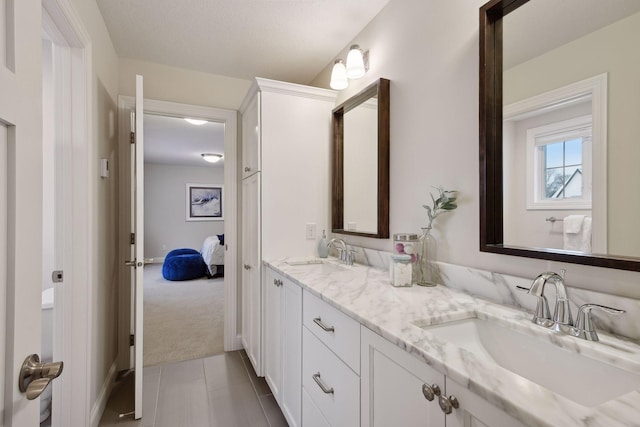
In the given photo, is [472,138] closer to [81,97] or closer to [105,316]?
[81,97]

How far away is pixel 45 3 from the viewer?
125 cm

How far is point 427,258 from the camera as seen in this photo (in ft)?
4.91

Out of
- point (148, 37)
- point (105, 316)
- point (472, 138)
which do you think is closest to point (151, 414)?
point (105, 316)

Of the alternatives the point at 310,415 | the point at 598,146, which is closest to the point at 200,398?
the point at 310,415

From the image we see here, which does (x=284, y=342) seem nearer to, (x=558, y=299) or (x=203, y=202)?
(x=558, y=299)

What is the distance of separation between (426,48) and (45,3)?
167 centimetres

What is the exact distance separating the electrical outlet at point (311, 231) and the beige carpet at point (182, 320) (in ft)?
4.72

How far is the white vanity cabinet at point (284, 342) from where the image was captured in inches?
60.7

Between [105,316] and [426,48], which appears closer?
[426,48]

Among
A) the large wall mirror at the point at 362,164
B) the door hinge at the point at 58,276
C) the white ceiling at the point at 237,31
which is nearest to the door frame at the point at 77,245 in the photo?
the door hinge at the point at 58,276

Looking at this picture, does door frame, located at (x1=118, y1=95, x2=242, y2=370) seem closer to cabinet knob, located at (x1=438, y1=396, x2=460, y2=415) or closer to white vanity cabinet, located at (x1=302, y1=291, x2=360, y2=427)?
white vanity cabinet, located at (x1=302, y1=291, x2=360, y2=427)

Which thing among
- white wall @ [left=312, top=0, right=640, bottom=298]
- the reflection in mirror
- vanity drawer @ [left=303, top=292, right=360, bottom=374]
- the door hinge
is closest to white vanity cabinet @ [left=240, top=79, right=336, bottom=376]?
the reflection in mirror

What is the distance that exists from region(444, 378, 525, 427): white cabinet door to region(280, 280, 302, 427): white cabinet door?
0.93m

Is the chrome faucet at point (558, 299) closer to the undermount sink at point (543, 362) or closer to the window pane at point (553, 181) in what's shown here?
the undermount sink at point (543, 362)
